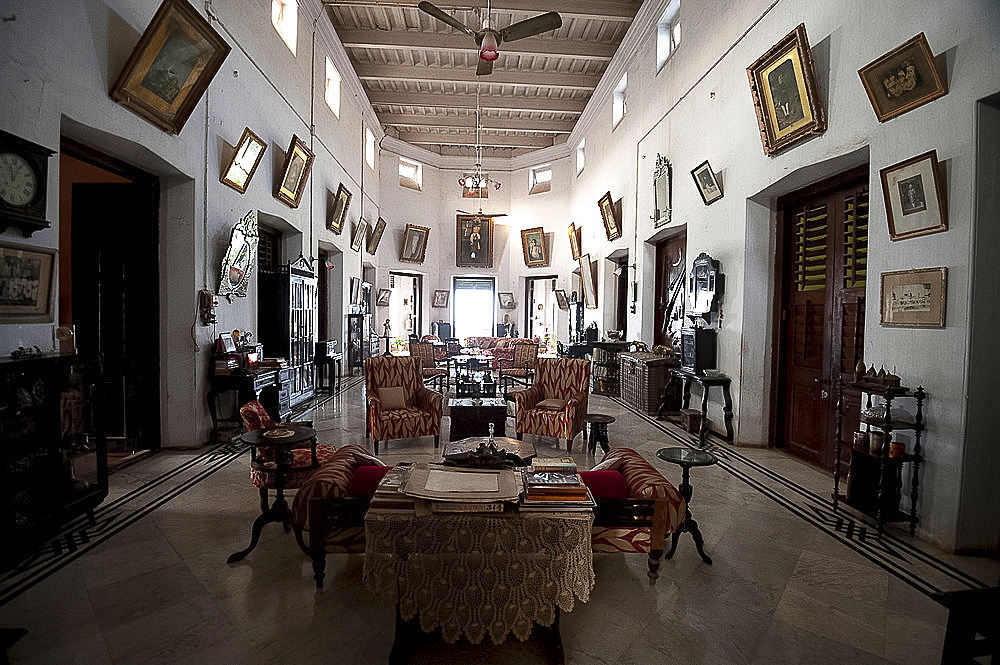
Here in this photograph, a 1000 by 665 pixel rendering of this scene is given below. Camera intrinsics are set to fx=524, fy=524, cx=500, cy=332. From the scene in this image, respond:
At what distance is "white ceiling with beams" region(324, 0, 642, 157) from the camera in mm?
9844

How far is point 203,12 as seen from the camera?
562cm

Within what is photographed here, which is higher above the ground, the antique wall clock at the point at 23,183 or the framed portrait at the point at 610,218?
the framed portrait at the point at 610,218

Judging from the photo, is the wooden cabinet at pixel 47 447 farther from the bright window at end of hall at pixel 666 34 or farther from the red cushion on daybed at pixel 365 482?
the bright window at end of hall at pixel 666 34

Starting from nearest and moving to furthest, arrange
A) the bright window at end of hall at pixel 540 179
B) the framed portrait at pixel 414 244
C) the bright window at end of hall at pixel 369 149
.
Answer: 1. the bright window at end of hall at pixel 369 149
2. the framed portrait at pixel 414 244
3. the bright window at end of hall at pixel 540 179

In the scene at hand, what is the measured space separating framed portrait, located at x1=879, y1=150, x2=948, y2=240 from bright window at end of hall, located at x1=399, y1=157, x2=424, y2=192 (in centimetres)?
1439

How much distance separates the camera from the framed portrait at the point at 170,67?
14.9ft

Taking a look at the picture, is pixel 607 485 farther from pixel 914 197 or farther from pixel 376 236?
pixel 376 236

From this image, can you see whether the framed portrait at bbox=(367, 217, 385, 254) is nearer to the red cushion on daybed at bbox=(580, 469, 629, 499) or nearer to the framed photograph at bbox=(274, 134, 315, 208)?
the framed photograph at bbox=(274, 134, 315, 208)

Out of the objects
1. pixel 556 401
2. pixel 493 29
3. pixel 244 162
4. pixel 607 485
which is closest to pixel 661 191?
pixel 493 29

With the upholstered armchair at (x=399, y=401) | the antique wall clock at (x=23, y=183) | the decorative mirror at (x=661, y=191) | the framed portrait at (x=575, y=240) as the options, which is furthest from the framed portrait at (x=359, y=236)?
the antique wall clock at (x=23, y=183)

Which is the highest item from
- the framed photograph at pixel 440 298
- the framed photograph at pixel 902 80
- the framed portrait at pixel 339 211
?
the framed portrait at pixel 339 211

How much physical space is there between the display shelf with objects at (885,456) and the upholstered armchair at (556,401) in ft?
8.86

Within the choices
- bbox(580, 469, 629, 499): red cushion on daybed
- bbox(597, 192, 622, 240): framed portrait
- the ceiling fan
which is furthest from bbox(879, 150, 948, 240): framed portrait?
bbox(597, 192, 622, 240): framed portrait

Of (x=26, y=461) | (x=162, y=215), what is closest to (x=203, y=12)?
(x=162, y=215)
